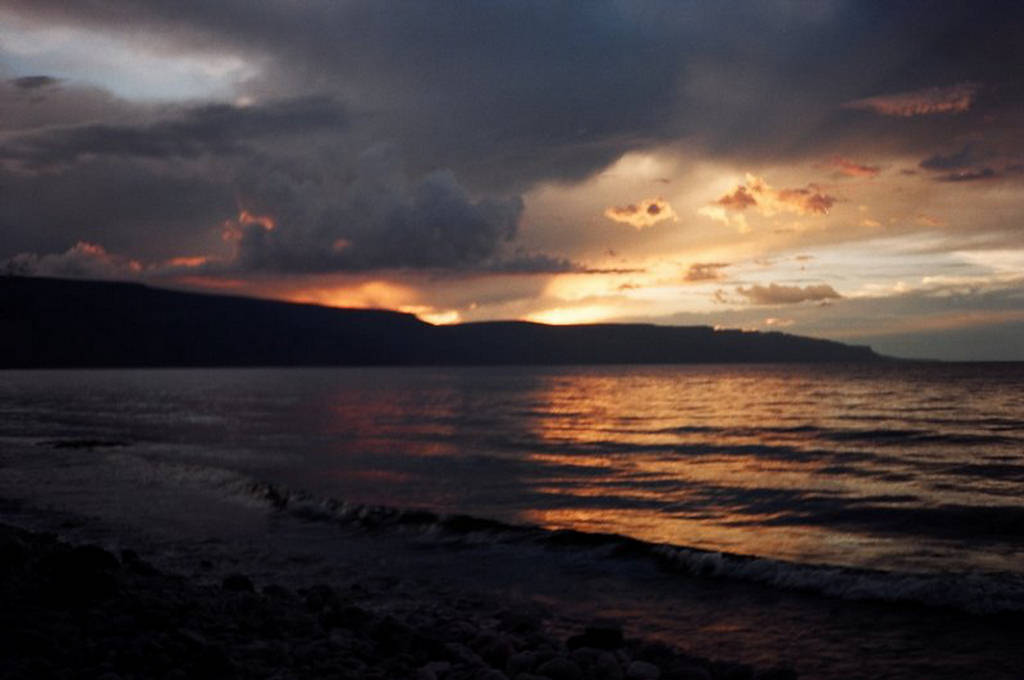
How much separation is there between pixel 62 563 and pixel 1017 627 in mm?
15378

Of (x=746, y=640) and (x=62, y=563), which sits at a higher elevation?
(x=62, y=563)

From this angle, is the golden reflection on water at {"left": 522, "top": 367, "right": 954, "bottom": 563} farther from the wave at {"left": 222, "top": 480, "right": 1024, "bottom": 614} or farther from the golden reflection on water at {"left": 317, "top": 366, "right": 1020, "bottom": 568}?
the wave at {"left": 222, "top": 480, "right": 1024, "bottom": 614}

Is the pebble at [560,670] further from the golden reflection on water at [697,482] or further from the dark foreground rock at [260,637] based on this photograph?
the golden reflection on water at [697,482]

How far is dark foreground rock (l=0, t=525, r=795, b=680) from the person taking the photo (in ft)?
30.9

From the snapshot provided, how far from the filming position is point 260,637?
11.0 metres

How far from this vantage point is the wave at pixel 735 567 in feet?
46.8

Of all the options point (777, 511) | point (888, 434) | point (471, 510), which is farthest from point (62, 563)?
point (888, 434)

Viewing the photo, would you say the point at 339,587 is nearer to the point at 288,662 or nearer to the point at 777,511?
the point at 288,662

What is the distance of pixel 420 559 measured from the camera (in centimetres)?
1830

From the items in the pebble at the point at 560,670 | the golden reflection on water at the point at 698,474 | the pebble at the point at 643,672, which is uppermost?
the pebble at the point at 560,670

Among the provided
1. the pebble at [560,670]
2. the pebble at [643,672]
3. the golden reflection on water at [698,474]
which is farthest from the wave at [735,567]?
the pebble at [560,670]

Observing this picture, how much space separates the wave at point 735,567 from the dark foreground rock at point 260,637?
458cm

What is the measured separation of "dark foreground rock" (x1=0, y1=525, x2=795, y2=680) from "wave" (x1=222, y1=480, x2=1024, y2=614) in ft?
15.0

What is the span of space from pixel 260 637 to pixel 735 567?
32.5 ft
